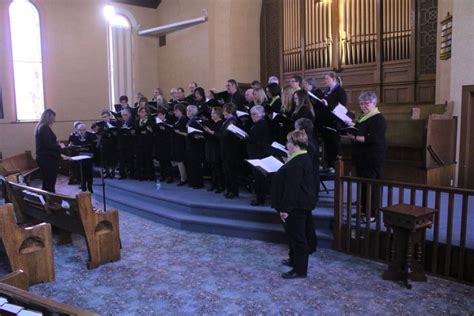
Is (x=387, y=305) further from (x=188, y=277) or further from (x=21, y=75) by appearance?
(x=21, y=75)

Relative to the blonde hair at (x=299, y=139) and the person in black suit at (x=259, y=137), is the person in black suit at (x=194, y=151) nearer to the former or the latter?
the person in black suit at (x=259, y=137)

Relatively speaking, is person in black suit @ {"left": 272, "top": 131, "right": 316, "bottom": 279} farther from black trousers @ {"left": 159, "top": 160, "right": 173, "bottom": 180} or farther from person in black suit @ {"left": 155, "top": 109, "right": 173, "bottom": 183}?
black trousers @ {"left": 159, "top": 160, "right": 173, "bottom": 180}

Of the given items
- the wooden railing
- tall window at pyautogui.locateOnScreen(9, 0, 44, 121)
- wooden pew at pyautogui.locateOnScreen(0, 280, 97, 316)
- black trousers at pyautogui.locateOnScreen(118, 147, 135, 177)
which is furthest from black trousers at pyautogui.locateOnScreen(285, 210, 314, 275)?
tall window at pyautogui.locateOnScreen(9, 0, 44, 121)

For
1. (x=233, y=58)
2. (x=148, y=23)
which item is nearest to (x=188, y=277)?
(x=233, y=58)

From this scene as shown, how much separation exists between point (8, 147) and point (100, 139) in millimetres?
3338

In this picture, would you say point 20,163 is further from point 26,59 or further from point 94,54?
point 94,54

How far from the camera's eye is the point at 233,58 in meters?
10.7

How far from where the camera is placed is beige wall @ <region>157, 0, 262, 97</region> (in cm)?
1061

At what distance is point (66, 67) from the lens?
36.6 feet

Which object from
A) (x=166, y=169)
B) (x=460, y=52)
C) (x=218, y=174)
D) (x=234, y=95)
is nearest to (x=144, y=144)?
(x=166, y=169)

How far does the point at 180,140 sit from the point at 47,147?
2.00 meters

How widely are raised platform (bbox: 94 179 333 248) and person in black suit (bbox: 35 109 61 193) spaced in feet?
4.20

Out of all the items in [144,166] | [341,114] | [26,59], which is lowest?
[144,166]

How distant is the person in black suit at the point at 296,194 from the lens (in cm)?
384
